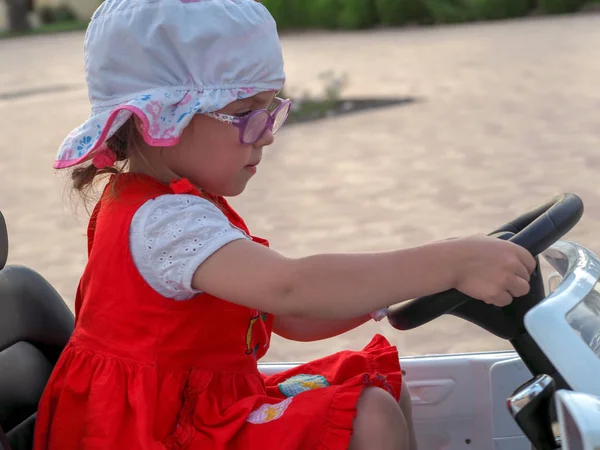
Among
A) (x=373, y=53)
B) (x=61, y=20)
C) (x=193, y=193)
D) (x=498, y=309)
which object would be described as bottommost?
(x=61, y=20)

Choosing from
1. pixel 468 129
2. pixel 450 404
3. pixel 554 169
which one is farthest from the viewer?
pixel 468 129

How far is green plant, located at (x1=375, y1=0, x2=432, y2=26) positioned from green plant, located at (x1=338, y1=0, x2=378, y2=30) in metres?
0.15

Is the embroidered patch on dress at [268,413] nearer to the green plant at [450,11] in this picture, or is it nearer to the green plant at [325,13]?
the green plant at [450,11]

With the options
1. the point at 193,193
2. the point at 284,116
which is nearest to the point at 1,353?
the point at 193,193

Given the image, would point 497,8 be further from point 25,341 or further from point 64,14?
point 25,341

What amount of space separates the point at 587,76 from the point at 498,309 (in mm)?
9463

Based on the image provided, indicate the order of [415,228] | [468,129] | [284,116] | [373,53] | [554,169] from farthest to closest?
1. [373,53]
2. [468,129]
3. [554,169]
4. [415,228]
5. [284,116]

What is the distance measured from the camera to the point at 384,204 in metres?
6.05

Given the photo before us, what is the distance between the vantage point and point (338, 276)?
1.44 metres

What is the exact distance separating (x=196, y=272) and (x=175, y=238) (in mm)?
62

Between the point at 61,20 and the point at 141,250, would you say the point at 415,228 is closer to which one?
the point at 141,250

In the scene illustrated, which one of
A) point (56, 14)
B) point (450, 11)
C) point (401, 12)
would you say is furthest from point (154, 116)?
point (56, 14)

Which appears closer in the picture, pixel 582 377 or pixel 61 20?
pixel 582 377

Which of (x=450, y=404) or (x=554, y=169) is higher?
(x=450, y=404)
